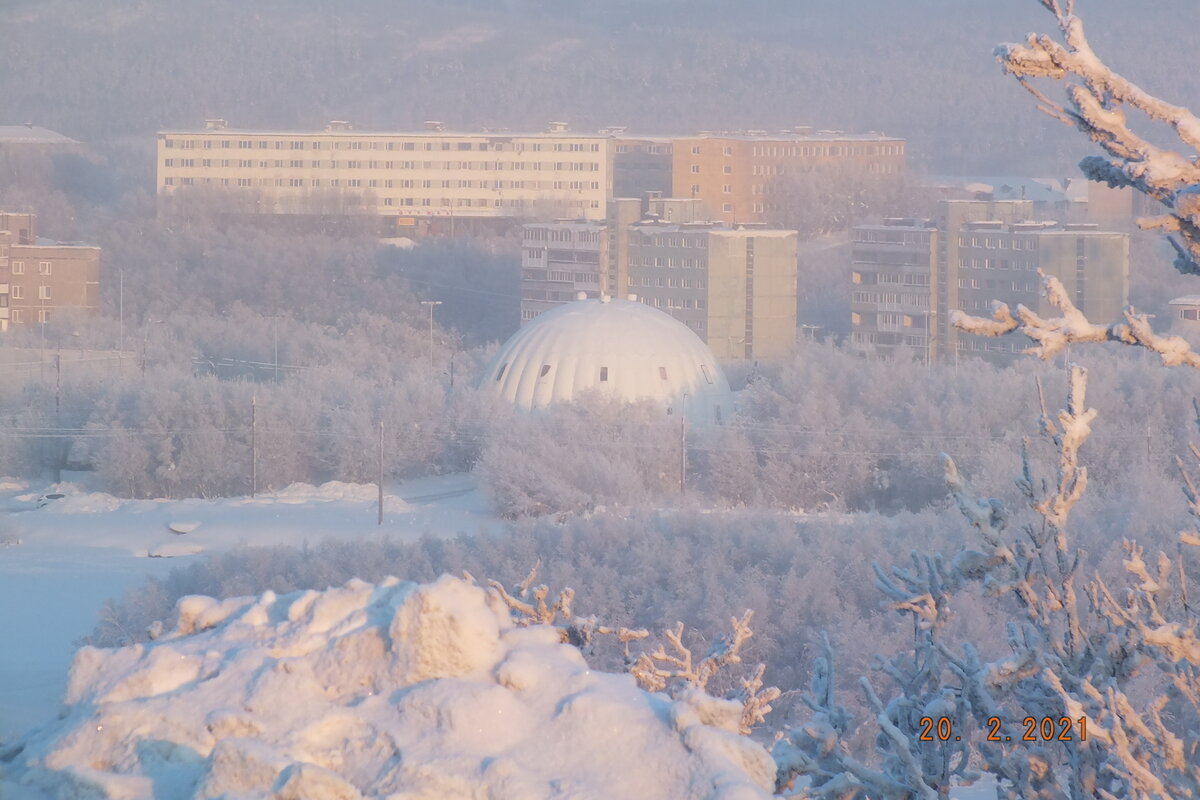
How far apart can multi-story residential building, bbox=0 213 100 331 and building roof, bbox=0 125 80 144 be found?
109ft

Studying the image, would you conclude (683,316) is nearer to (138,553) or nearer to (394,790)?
(138,553)

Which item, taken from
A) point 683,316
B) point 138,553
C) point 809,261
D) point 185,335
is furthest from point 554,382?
point 809,261

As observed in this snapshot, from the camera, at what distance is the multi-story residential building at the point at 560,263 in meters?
49.3

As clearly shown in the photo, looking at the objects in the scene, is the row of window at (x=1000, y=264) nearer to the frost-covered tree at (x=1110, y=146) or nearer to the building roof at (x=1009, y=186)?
the building roof at (x=1009, y=186)

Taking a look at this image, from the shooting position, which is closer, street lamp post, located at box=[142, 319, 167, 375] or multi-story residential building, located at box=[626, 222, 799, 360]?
street lamp post, located at box=[142, 319, 167, 375]

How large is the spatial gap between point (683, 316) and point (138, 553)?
25740mm

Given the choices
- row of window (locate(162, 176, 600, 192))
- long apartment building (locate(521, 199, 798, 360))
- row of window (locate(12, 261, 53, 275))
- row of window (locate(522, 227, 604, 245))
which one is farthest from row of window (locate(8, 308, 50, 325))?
row of window (locate(162, 176, 600, 192))

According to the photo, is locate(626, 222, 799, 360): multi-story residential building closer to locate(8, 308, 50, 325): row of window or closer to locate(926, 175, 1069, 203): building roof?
locate(8, 308, 50, 325): row of window

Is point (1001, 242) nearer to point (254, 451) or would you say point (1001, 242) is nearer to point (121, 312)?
point (254, 451)

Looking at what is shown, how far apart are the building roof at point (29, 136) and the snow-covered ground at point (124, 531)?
5997cm

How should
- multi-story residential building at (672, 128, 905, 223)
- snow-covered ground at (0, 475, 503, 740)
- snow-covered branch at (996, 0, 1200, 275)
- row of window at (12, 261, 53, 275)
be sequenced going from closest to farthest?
snow-covered branch at (996, 0, 1200, 275)
snow-covered ground at (0, 475, 503, 740)
row of window at (12, 261, 53, 275)
multi-story residential building at (672, 128, 905, 223)

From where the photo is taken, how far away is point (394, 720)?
11.5 feet

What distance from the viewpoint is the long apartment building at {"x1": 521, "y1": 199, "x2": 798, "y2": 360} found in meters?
43.3

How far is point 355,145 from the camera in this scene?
76438mm
